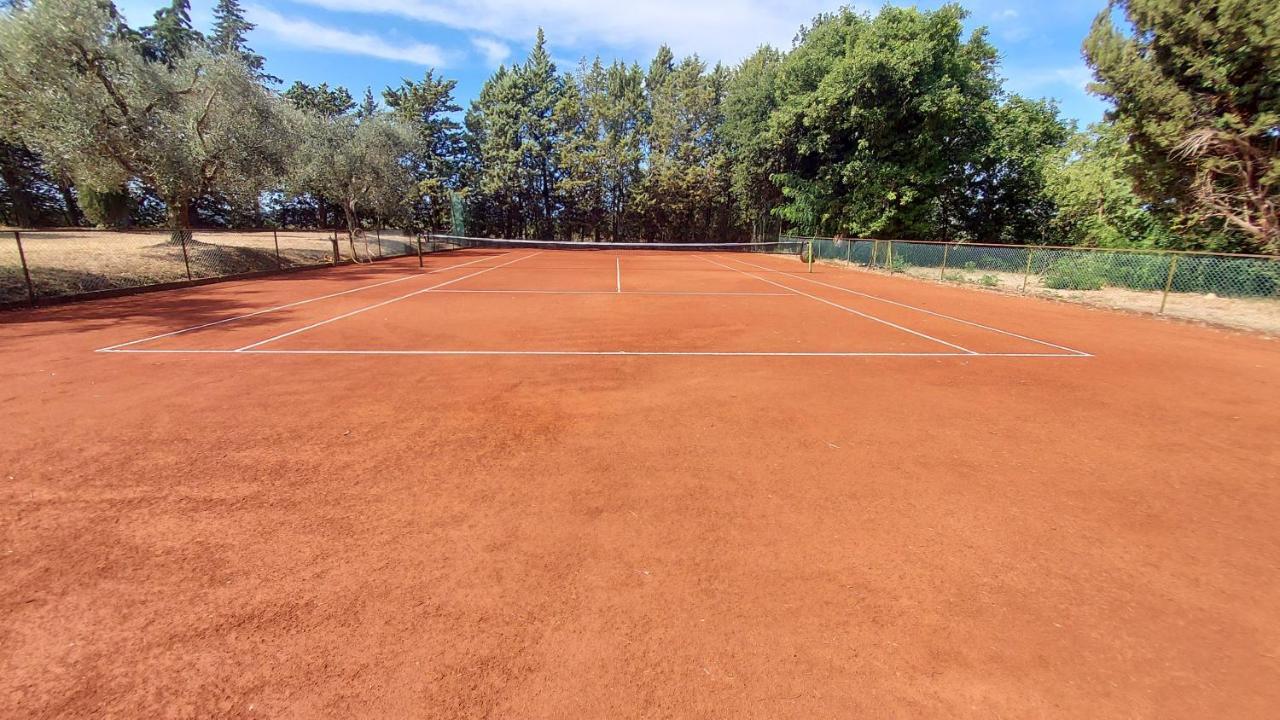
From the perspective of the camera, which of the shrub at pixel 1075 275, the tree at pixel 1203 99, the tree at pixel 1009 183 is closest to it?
the tree at pixel 1203 99

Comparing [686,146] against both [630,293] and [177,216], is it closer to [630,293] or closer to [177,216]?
[630,293]

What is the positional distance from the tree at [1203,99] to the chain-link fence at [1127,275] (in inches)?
85.1

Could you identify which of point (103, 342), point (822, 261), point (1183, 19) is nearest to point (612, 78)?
point (822, 261)

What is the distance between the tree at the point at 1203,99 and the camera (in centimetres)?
1367

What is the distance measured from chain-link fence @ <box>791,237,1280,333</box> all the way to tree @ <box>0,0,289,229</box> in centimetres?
2960

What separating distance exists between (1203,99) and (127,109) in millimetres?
34220

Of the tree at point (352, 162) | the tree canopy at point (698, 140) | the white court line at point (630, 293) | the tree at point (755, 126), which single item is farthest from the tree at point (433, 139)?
the white court line at point (630, 293)

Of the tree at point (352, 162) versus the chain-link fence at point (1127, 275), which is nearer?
the chain-link fence at point (1127, 275)

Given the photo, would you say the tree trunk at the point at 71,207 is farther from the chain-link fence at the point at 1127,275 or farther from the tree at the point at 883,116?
the chain-link fence at the point at 1127,275

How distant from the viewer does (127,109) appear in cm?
1738

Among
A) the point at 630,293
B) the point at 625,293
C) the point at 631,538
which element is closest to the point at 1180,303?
the point at 630,293

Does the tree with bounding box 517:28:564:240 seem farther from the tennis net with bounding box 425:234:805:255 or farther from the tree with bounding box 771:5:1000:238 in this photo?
the tree with bounding box 771:5:1000:238

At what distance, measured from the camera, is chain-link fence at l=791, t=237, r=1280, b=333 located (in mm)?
13375

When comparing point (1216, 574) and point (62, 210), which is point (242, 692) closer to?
point (1216, 574)
